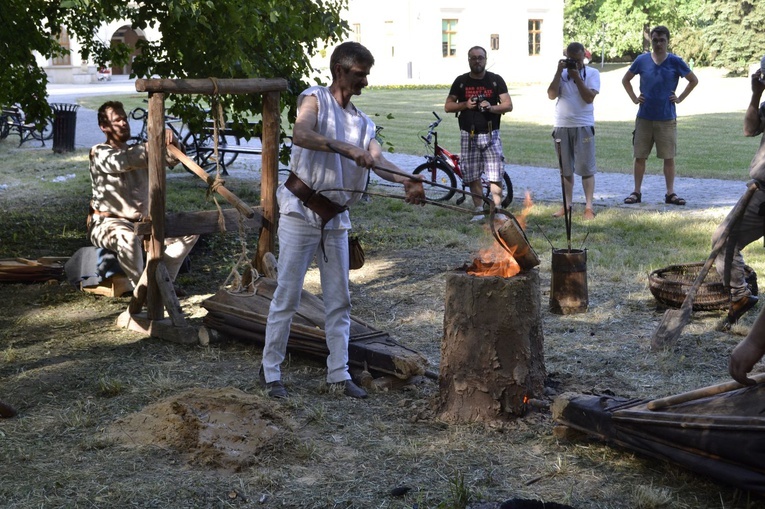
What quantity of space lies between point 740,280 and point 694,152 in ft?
38.5

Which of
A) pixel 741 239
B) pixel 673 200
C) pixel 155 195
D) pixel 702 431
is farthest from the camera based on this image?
pixel 673 200

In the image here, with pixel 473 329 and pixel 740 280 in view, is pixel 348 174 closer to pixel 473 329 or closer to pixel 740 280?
pixel 473 329

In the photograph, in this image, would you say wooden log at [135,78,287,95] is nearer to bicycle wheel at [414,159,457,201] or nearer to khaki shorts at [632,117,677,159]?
bicycle wheel at [414,159,457,201]

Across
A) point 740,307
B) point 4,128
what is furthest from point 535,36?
point 740,307

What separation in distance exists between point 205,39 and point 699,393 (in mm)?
4978

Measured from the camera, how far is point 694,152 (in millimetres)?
17406

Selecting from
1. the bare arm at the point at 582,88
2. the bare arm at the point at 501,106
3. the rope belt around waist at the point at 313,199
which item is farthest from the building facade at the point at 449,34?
the rope belt around waist at the point at 313,199

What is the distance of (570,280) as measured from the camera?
6.98 m

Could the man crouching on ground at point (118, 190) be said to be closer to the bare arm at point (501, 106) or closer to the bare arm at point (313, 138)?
the bare arm at point (313, 138)

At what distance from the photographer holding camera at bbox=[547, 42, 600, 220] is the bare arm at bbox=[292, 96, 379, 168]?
5.84 m

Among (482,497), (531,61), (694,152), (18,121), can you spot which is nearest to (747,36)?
(531,61)

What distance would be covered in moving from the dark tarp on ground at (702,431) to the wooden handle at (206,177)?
3068 mm

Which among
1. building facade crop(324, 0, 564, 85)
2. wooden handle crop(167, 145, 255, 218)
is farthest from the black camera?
building facade crop(324, 0, 564, 85)

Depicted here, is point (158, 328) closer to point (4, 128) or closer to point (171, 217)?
point (171, 217)
